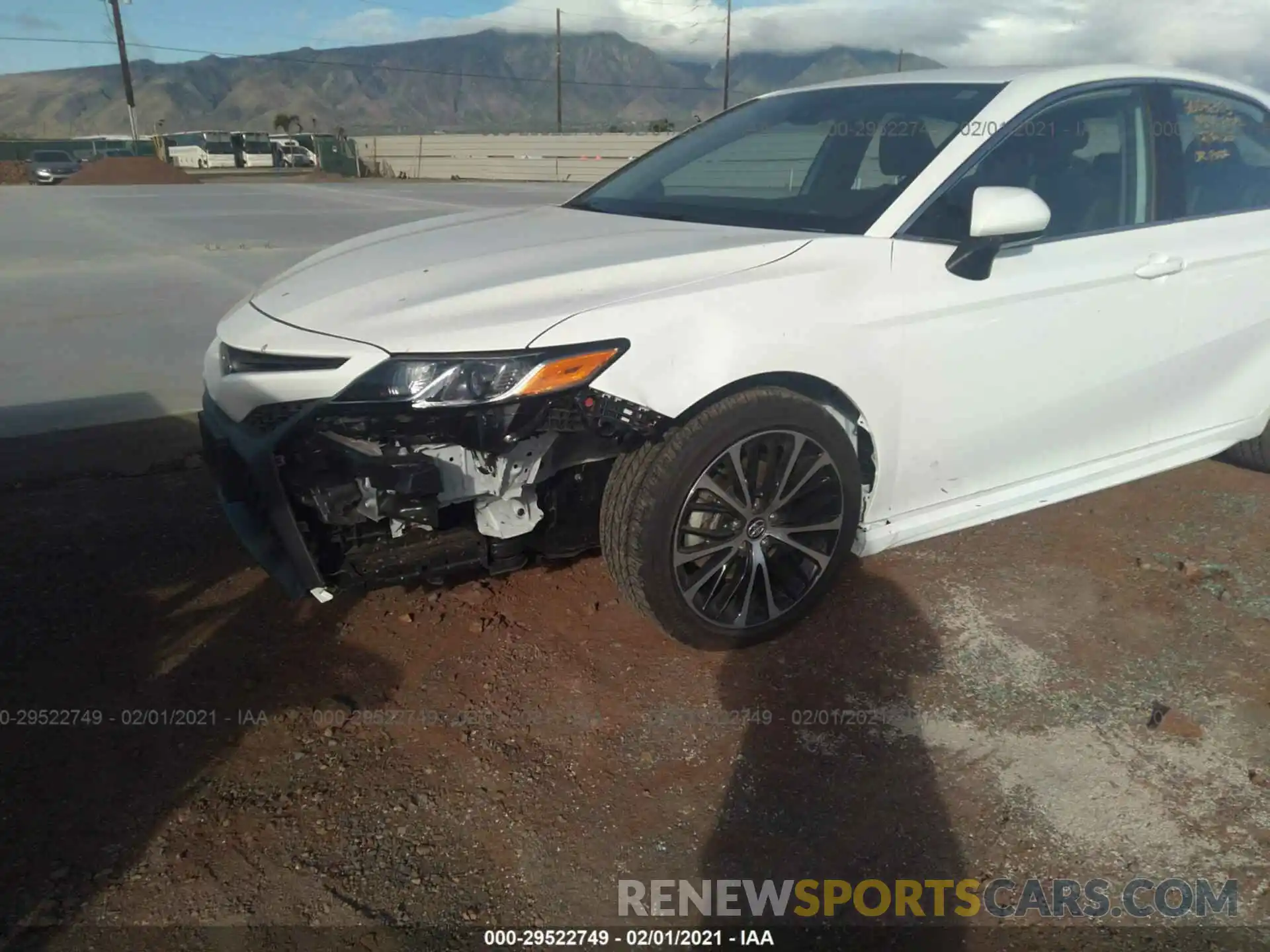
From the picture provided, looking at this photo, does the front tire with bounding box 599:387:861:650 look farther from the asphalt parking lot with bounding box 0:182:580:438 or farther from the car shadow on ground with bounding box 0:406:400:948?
the asphalt parking lot with bounding box 0:182:580:438

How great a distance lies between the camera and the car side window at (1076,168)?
290 cm

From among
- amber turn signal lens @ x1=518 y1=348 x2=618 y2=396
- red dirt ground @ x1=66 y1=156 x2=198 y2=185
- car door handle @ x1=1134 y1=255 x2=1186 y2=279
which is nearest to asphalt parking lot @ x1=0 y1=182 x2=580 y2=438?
amber turn signal lens @ x1=518 y1=348 x2=618 y2=396

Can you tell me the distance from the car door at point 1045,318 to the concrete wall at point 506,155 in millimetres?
27578

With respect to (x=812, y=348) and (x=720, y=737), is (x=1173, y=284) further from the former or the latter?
(x=720, y=737)

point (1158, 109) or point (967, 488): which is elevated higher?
point (1158, 109)

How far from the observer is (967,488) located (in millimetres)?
3109

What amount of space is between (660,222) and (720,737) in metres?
1.65

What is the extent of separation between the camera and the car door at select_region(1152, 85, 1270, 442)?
337cm

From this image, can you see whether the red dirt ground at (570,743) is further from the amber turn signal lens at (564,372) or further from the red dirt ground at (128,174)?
the red dirt ground at (128,174)

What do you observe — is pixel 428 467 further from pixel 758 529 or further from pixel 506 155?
pixel 506 155

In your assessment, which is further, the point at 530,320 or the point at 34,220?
the point at 34,220

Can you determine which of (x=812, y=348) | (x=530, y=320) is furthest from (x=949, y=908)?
(x=530, y=320)

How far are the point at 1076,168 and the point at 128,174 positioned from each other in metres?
31.6

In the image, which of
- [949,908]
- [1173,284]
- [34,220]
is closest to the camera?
[949,908]
